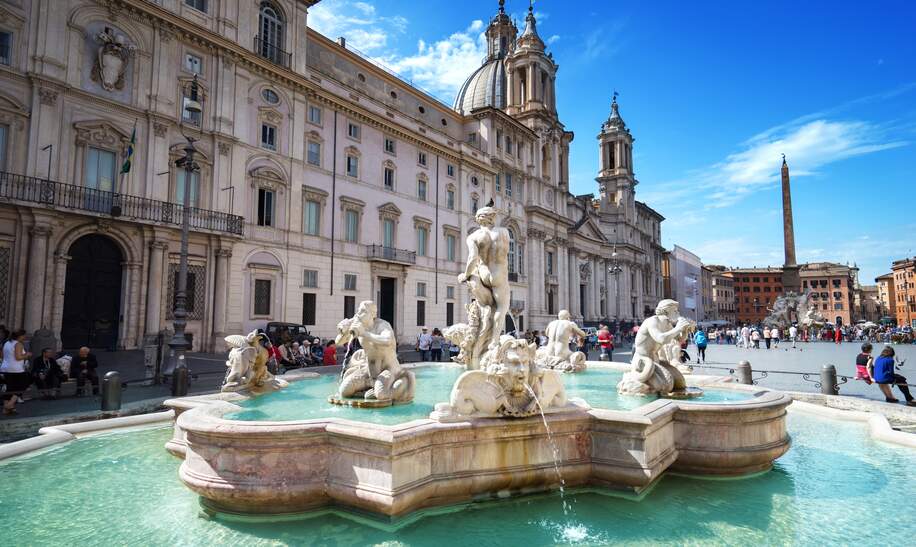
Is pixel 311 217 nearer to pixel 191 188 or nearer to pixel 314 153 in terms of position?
pixel 314 153

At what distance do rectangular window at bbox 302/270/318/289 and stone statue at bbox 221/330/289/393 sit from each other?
17.2m

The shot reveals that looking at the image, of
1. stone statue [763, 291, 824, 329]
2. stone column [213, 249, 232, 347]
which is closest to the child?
stone column [213, 249, 232, 347]

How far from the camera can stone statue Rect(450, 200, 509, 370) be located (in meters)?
7.71

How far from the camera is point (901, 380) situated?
9.09m

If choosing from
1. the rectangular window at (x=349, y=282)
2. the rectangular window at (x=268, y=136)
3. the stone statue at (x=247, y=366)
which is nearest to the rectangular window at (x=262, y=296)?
the rectangular window at (x=349, y=282)

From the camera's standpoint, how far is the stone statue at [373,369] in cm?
550

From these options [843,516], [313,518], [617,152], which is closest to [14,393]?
[313,518]

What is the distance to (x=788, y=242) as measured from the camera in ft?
165

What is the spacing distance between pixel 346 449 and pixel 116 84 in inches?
770

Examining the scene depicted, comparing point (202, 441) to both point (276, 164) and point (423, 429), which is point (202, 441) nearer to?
point (423, 429)

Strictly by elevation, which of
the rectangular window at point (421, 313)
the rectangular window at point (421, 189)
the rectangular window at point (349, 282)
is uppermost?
the rectangular window at point (421, 189)

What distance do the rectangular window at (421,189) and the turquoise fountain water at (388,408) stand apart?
2281 centimetres

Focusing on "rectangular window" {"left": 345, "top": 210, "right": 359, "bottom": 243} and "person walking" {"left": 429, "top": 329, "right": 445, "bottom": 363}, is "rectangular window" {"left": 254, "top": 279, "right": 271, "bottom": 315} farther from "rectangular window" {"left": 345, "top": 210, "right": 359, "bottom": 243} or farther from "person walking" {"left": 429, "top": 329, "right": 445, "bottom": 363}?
"person walking" {"left": 429, "top": 329, "right": 445, "bottom": 363}

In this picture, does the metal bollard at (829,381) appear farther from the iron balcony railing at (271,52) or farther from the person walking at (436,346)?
the iron balcony railing at (271,52)
